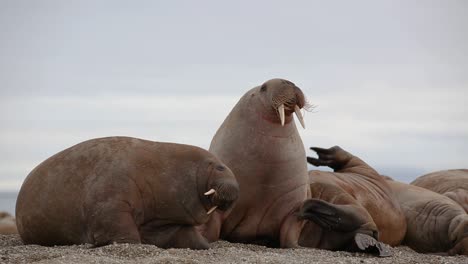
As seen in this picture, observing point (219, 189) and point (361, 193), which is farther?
point (361, 193)

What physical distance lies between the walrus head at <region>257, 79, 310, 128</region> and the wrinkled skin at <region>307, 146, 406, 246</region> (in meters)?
1.08

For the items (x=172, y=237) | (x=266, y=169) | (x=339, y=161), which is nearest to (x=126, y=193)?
(x=172, y=237)

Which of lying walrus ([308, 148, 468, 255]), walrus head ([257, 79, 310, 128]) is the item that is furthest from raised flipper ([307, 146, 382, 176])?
walrus head ([257, 79, 310, 128])

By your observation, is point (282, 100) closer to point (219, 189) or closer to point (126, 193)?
point (219, 189)

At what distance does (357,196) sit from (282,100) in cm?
190

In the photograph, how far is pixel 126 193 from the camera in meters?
8.65

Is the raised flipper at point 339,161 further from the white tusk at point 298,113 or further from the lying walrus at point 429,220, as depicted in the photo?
the white tusk at point 298,113

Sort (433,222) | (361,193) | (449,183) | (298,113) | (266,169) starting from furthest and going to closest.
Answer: (449,183)
(433,222)
(361,193)
(266,169)
(298,113)

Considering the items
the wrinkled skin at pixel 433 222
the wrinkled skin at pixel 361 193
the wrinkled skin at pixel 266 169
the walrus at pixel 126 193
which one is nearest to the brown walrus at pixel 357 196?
the wrinkled skin at pixel 361 193

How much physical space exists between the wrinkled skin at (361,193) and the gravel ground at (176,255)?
1.01 meters

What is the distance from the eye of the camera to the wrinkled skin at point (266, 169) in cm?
1010

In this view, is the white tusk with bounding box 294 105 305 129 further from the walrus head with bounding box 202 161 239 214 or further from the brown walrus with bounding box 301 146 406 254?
the walrus head with bounding box 202 161 239 214

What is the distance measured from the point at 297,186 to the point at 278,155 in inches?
14.8

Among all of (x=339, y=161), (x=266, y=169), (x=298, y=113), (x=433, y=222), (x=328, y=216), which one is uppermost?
(x=298, y=113)
